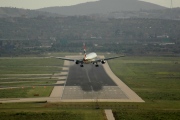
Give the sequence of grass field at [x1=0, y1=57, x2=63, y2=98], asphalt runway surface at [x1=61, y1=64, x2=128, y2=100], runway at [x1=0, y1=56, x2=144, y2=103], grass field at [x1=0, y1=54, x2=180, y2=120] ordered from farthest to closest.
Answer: grass field at [x1=0, y1=57, x2=63, y2=98] → asphalt runway surface at [x1=61, y1=64, x2=128, y2=100] → runway at [x1=0, y1=56, x2=144, y2=103] → grass field at [x1=0, y1=54, x2=180, y2=120]

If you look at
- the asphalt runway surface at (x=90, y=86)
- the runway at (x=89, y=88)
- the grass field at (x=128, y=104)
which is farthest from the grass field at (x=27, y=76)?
the asphalt runway surface at (x=90, y=86)

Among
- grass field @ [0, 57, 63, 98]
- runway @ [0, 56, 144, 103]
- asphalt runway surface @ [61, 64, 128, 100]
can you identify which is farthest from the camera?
grass field @ [0, 57, 63, 98]

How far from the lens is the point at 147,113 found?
3477 inches

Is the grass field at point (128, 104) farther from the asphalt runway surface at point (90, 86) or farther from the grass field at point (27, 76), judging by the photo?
the asphalt runway surface at point (90, 86)

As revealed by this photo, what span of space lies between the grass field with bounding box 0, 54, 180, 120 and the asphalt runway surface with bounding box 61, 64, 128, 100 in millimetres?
6785

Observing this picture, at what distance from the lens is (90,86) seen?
12619 centimetres

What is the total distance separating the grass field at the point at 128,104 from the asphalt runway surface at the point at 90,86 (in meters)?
6.78

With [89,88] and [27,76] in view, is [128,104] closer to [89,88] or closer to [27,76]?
[89,88]

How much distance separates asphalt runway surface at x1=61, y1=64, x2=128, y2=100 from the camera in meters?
111

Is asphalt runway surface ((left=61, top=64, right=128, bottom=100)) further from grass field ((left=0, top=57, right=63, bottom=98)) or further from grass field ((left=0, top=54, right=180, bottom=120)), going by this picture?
grass field ((left=0, top=57, right=63, bottom=98))

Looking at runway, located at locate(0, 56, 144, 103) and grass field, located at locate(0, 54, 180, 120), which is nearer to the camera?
grass field, located at locate(0, 54, 180, 120)

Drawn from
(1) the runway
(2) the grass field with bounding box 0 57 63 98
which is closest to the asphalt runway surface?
A: (1) the runway

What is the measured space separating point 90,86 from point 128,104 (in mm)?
28932

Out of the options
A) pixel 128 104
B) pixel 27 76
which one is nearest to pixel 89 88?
pixel 128 104
